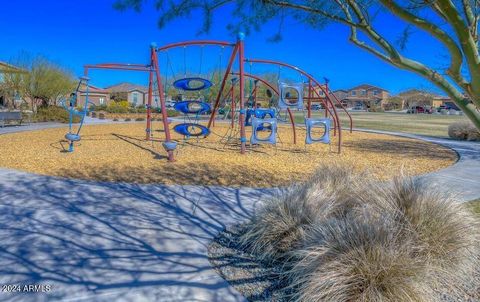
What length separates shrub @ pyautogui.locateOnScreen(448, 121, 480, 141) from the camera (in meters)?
18.4

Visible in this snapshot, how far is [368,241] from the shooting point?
10.1 feet

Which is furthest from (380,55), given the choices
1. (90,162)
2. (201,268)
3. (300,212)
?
(90,162)

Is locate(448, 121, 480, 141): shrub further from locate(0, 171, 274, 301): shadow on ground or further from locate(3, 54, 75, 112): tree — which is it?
locate(3, 54, 75, 112): tree

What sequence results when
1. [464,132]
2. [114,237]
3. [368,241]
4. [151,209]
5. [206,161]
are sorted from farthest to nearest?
[464,132] < [206,161] < [151,209] < [114,237] < [368,241]

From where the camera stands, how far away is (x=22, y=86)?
27359 millimetres

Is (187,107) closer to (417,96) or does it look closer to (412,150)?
(412,150)

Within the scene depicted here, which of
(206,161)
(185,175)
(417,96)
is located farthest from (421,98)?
(185,175)

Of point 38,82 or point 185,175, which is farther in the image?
point 38,82

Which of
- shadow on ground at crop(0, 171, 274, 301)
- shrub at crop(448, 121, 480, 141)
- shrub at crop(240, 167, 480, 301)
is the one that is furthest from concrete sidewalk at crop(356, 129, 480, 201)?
shrub at crop(448, 121, 480, 141)

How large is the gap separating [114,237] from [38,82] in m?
28.0

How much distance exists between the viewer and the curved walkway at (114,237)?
10.4ft

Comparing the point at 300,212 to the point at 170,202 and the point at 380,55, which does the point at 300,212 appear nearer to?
the point at 380,55

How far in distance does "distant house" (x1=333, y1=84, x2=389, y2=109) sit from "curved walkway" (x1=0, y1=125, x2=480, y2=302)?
351ft

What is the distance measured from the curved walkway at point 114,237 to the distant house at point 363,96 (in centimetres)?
10706
